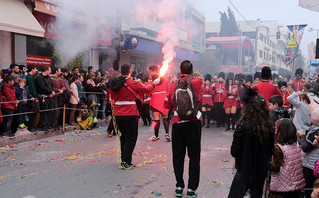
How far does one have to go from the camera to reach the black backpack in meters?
4.24

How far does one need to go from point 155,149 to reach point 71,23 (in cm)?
751

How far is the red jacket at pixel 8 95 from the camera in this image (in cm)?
778

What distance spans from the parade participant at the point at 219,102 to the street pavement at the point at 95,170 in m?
3.45

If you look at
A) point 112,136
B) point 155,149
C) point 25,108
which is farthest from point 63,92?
point 155,149

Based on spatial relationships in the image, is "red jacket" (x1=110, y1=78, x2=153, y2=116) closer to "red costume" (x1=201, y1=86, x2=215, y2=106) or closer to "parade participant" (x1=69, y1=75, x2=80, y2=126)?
"parade participant" (x1=69, y1=75, x2=80, y2=126)

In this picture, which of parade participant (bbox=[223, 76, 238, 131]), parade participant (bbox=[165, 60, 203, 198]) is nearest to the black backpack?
parade participant (bbox=[165, 60, 203, 198])

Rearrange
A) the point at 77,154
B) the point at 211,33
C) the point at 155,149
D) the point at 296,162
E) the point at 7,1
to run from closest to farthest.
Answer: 1. the point at 296,162
2. the point at 77,154
3. the point at 155,149
4. the point at 7,1
5. the point at 211,33

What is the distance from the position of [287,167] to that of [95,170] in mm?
3392

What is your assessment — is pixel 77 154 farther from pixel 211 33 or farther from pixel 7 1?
pixel 211 33

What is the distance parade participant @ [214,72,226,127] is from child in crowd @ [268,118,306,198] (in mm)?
8023

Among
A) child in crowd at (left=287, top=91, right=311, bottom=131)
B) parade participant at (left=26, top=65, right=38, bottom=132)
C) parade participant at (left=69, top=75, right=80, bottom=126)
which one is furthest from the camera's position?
parade participant at (left=69, top=75, right=80, bottom=126)

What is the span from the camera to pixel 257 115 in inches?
132

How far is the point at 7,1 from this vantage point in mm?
10773

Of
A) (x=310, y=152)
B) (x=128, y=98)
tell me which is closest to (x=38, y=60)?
(x=128, y=98)
